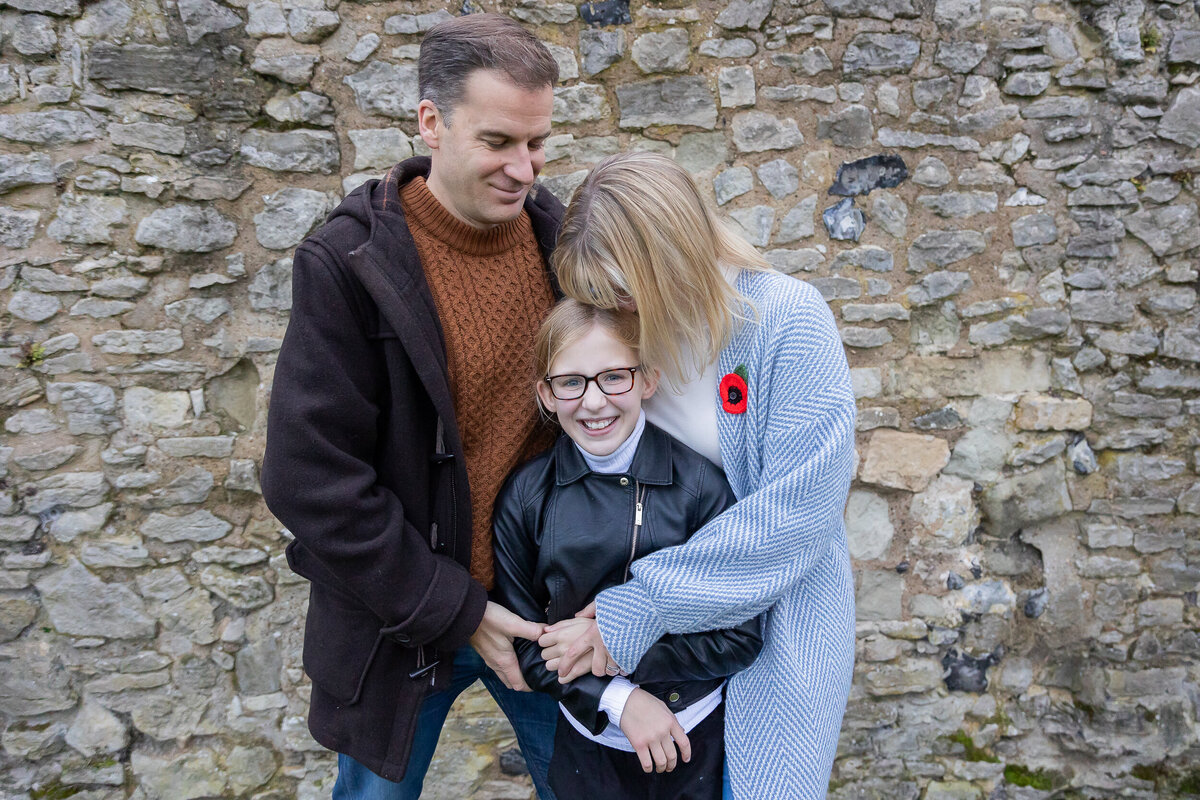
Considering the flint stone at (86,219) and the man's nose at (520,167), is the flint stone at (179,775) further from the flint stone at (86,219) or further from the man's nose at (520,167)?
the man's nose at (520,167)

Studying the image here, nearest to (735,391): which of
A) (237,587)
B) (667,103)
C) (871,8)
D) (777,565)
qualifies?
(777,565)

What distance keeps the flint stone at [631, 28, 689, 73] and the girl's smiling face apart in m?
1.46

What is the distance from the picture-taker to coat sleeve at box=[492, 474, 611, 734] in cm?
147

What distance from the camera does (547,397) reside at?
4.97ft

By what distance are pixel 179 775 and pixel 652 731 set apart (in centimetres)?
198

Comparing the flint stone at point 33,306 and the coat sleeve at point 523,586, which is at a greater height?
the flint stone at point 33,306

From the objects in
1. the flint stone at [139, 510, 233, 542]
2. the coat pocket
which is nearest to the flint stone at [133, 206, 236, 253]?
the flint stone at [139, 510, 233, 542]

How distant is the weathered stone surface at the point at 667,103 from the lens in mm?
2529

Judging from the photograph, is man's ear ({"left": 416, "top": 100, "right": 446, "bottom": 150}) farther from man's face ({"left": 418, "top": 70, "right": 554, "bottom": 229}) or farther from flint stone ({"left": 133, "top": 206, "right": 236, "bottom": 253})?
flint stone ({"left": 133, "top": 206, "right": 236, "bottom": 253})

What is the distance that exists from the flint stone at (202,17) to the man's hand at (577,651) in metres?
2.07

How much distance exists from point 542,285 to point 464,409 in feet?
1.05

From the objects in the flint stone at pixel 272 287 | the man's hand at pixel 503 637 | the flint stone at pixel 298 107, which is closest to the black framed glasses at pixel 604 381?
the man's hand at pixel 503 637

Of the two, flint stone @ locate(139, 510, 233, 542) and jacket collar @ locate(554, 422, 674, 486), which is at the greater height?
jacket collar @ locate(554, 422, 674, 486)

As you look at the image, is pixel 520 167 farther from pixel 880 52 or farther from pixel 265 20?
pixel 880 52
